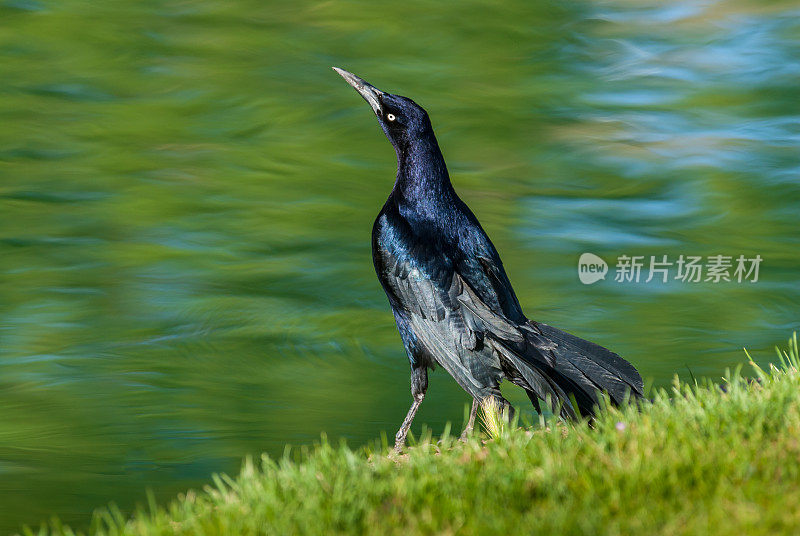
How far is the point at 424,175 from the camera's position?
4.28 meters

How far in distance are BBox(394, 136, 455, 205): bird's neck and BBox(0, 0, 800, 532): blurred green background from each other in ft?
6.01

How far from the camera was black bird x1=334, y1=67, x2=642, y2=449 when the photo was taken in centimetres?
406

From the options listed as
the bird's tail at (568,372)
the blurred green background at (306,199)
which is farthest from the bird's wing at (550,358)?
the blurred green background at (306,199)

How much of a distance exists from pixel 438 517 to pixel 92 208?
304 inches

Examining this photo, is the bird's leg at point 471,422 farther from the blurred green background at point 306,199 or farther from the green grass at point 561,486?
the blurred green background at point 306,199

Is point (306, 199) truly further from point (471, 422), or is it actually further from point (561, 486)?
point (561, 486)

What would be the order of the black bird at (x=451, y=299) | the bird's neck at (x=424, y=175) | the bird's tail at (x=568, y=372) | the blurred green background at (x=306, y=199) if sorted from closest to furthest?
the bird's tail at (x=568, y=372)
the black bird at (x=451, y=299)
the bird's neck at (x=424, y=175)
the blurred green background at (x=306, y=199)

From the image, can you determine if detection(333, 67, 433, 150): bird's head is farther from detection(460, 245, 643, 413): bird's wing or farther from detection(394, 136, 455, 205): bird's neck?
detection(460, 245, 643, 413): bird's wing

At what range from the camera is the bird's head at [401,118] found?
4289 millimetres

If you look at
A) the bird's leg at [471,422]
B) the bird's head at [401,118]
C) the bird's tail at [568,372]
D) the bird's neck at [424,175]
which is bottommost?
the bird's leg at [471,422]

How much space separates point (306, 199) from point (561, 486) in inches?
288

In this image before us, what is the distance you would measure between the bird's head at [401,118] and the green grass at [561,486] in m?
1.43

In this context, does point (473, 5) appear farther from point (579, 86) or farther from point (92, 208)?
point (92, 208)

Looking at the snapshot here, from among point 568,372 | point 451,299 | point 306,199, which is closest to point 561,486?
point 568,372
